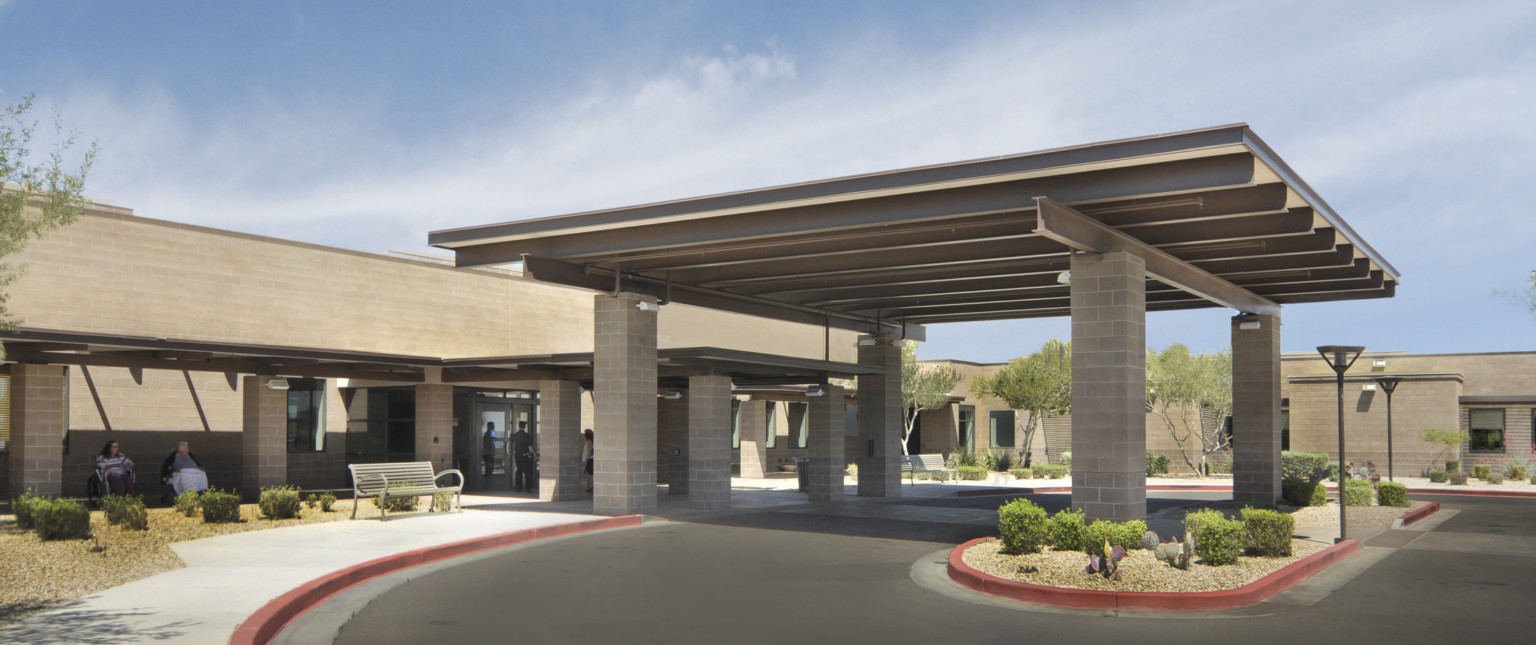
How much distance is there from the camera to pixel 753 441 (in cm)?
3719

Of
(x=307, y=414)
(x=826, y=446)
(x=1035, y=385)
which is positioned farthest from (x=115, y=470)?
(x=1035, y=385)

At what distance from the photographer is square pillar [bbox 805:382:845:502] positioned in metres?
24.5

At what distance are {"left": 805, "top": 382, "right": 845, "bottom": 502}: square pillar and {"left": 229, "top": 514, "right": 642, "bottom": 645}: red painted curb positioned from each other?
6.43m

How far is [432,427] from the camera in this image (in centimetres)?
2598

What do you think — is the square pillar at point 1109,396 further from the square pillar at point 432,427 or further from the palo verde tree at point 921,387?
the palo verde tree at point 921,387

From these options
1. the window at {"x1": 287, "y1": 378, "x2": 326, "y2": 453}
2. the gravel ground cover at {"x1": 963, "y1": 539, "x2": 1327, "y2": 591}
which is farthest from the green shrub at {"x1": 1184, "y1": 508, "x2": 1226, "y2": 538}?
the window at {"x1": 287, "y1": 378, "x2": 326, "y2": 453}

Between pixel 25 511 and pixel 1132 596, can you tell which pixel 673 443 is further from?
pixel 1132 596

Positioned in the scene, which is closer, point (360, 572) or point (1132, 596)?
point (1132, 596)

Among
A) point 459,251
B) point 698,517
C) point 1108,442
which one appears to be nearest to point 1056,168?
point 1108,442

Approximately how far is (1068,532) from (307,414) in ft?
68.6

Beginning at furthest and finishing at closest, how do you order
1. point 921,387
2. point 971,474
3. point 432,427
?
point 921,387 → point 971,474 → point 432,427

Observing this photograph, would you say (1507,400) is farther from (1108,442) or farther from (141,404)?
(141,404)

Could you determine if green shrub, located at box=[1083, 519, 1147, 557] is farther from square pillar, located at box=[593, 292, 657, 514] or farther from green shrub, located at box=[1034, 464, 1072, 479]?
green shrub, located at box=[1034, 464, 1072, 479]

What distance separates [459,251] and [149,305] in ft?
27.7
